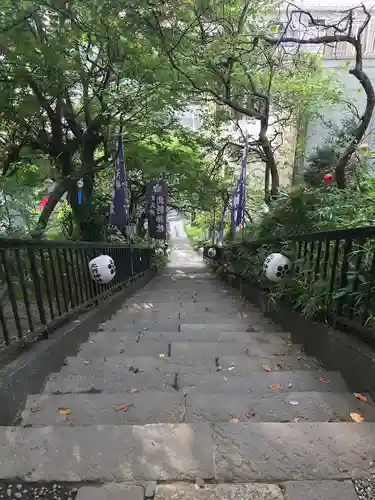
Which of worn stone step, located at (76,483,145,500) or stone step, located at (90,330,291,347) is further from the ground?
worn stone step, located at (76,483,145,500)

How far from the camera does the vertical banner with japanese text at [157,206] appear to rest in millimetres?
11367

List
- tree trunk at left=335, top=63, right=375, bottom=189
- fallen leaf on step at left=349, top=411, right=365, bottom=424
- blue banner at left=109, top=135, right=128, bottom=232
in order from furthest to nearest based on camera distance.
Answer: blue banner at left=109, top=135, right=128, bottom=232, tree trunk at left=335, top=63, right=375, bottom=189, fallen leaf on step at left=349, top=411, right=365, bottom=424

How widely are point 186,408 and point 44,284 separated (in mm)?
3024

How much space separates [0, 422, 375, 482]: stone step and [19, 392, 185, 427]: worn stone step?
250 mm

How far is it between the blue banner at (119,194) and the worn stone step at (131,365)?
178 inches

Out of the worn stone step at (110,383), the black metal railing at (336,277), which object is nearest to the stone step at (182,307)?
the black metal railing at (336,277)

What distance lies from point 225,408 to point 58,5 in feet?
15.5

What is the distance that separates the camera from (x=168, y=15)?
4.80 metres

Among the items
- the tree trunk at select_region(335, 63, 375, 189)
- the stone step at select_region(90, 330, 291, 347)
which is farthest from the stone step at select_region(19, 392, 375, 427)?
the tree trunk at select_region(335, 63, 375, 189)

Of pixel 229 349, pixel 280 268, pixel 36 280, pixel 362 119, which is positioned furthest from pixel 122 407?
pixel 362 119

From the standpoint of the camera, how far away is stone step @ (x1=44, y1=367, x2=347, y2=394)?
2.34m

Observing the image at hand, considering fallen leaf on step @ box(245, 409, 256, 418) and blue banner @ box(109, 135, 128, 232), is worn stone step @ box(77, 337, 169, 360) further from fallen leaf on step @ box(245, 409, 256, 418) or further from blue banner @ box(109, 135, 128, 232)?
blue banner @ box(109, 135, 128, 232)

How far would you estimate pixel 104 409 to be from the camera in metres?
2.06

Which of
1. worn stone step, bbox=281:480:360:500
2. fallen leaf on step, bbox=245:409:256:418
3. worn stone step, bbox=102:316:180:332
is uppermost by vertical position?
worn stone step, bbox=281:480:360:500
